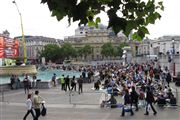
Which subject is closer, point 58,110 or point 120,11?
point 120,11

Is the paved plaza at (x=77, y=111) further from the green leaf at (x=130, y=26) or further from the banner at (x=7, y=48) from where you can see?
the banner at (x=7, y=48)

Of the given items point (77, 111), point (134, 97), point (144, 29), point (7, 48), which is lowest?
point (77, 111)

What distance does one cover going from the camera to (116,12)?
649cm

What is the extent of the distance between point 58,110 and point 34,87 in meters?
16.1

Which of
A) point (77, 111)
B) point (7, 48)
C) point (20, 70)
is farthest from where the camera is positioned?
point (20, 70)

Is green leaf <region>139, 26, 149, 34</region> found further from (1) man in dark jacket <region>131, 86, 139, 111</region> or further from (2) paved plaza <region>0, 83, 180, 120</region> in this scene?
(1) man in dark jacket <region>131, 86, 139, 111</region>

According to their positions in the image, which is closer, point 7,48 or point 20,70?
point 7,48

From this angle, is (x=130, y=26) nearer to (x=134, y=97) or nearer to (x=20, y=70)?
(x=134, y=97)

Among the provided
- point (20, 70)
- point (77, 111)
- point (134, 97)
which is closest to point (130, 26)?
point (134, 97)

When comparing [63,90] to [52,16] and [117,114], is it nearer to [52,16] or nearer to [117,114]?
[117,114]

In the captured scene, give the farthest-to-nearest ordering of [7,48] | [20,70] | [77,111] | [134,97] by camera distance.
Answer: [20,70]
[7,48]
[77,111]
[134,97]

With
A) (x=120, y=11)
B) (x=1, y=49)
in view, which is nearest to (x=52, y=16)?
(x=120, y=11)

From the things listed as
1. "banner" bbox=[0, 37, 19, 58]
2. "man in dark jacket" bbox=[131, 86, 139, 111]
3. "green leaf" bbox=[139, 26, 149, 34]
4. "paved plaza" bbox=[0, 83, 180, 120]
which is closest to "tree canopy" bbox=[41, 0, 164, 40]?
"green leaf" bbox=[139, 26, 149, 34]

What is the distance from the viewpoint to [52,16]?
21.8 feet
